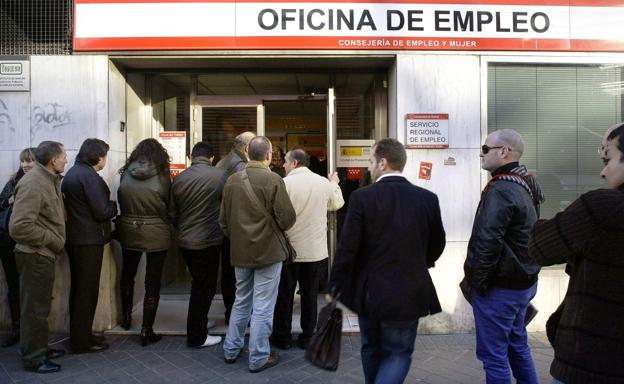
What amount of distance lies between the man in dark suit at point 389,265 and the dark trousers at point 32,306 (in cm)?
269

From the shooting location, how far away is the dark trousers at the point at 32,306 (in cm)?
408

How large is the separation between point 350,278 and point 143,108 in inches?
169

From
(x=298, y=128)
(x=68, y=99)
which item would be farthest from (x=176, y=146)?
(x=298, y=128)

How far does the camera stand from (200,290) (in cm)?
466

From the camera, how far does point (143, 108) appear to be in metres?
6.15

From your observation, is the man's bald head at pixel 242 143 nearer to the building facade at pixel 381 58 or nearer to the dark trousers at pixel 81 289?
the building facade at pixel 381 58

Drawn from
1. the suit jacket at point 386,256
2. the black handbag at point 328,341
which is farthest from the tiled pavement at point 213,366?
the suit jacket at point 386,256

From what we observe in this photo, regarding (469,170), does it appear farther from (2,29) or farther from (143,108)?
(2,29)

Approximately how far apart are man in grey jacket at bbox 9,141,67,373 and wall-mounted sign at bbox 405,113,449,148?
10.9 feet

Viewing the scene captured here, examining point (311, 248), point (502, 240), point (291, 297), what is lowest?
point (291, 297)

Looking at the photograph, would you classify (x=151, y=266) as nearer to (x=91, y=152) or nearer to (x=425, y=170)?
(x=91, y=152)

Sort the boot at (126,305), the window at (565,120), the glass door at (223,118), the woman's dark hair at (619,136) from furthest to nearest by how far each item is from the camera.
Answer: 1. the glass door at (223,118)
2. the window at (565,120)
3. the boot at (126,305)
4. the woman's dark hair at (619,136)

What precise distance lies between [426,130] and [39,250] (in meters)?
3.77

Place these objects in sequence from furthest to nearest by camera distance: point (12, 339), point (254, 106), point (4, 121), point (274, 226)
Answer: point (254, 106) → point (4, 121) → point (12, 339) → point (274, 226)
